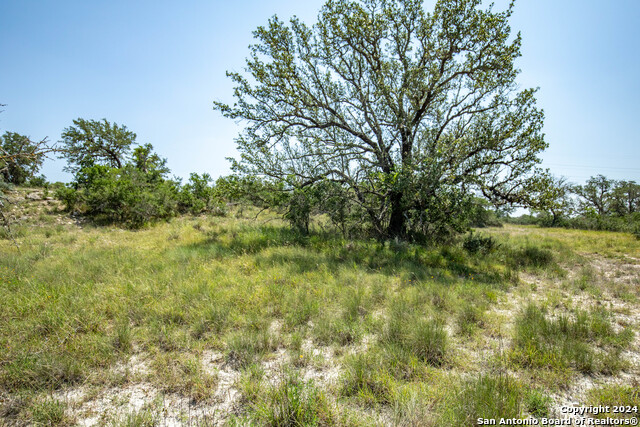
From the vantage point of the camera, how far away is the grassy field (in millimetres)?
2543

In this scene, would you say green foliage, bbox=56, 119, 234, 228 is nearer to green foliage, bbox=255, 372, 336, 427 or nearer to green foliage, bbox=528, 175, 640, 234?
green foliage, bbox=255, 372, 336, 427

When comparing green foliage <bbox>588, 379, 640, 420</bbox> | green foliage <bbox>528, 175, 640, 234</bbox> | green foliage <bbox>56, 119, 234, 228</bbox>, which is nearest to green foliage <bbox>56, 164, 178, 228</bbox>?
green foliage <bbox>56, 119, 234, 228</bbox>

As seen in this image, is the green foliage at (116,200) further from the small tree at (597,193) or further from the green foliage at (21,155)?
the small tree at (597,193)

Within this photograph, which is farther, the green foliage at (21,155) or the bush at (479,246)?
the bush at (479,246)

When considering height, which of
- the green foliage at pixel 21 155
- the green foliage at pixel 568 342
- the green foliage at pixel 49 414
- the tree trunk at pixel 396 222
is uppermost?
the green foliage at pixel 21 155

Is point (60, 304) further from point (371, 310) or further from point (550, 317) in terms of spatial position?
point (550, 317)

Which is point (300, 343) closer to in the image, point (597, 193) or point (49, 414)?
point (49, 414)

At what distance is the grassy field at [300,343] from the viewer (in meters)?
2.54

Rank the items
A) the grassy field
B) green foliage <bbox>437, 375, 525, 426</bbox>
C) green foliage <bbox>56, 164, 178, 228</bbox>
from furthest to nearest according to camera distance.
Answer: green foliage <bbox>56, 164, 178, 228</bbox>
the grassy field
green foliage <bbox>437, 375, 525, 426</bbox>

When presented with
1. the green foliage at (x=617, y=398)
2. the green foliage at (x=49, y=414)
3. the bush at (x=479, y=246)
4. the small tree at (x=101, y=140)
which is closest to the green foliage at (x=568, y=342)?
the green foliage at (x=617, y=398)

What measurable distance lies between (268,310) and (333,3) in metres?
11.1

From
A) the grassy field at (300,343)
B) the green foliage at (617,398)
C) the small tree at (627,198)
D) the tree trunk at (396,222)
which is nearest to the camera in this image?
the green foliage at (617,398)

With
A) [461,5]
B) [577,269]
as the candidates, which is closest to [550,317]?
[577,269]

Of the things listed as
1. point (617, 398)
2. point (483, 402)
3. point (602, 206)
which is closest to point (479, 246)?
point (617, 398)
